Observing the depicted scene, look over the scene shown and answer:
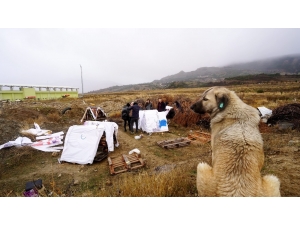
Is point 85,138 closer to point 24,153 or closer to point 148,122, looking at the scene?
point 24,153

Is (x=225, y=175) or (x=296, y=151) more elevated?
(x=225, y=175)

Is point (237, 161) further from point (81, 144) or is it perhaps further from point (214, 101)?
point (81, 144)

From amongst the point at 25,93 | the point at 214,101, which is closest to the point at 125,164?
the point at 214,101

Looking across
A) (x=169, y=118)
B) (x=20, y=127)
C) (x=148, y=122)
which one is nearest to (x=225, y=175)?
(x=148, y=122)

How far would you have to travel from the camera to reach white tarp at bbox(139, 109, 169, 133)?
908 cm

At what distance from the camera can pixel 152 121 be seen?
29.9 ft

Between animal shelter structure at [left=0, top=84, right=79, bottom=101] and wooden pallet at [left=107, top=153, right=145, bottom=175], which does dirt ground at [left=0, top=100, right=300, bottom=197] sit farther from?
animal shelter structure at [left=0, top=84, right=79, bottom=101]

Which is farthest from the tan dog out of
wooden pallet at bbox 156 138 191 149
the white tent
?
wooden pallet at bbox 156 138 191 149

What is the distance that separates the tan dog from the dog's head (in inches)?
2.3

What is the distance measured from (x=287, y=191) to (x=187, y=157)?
3157 mm

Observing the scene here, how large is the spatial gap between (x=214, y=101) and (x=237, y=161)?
122 centimetres

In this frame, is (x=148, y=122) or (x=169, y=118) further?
(x=169, y=118)

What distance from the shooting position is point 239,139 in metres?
2.18

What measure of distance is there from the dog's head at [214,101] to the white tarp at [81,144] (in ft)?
13.0
